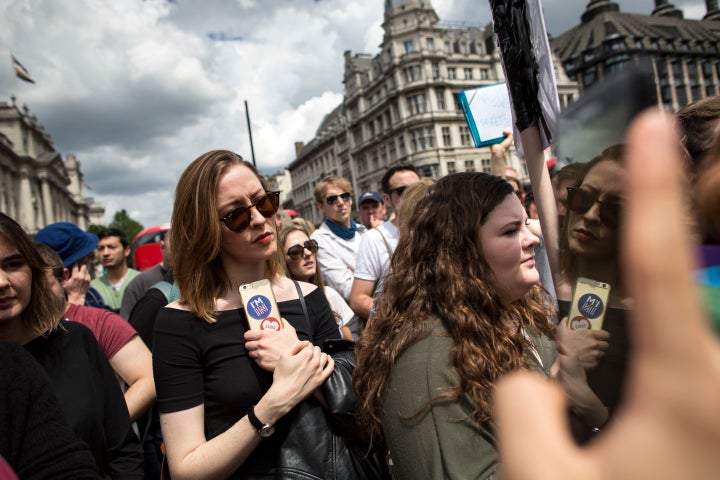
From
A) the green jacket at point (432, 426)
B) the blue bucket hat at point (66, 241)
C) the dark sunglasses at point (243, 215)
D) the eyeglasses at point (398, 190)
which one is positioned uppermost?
the eyeglasses at point (398, 190)

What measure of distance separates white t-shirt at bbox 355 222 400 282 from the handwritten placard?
110 cm

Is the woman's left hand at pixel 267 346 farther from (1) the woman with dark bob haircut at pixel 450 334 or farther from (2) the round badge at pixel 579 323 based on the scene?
(2) the round badge at pixel 579 323

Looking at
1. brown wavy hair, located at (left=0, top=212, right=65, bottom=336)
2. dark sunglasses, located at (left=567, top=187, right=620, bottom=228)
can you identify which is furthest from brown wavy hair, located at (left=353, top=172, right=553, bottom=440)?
brown wavy hair, located at (left=0, top=212, right=65, bottom=336)

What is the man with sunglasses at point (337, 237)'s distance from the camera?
14.6ft

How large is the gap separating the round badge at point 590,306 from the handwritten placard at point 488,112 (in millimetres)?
3643

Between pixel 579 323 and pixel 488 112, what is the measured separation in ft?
12.5

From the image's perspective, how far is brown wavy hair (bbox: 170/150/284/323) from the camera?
188 cm

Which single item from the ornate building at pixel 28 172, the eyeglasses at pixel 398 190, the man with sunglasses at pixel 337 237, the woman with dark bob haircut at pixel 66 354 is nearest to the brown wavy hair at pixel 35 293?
the woman with dark bob haircut at pixel 66 354

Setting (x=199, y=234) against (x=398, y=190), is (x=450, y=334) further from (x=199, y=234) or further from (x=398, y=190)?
(x=398, y=190)

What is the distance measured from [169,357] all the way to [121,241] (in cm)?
471

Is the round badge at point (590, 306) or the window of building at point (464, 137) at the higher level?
the window of building at point (464, 137)

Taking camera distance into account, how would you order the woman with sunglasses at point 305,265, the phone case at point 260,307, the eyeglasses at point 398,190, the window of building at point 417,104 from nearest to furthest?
1. the phone case at point 260,307
2. the woman with sunglasses at point 305,265
3. the eyeglasses at point 398,190
4. the window of building at point 417,104

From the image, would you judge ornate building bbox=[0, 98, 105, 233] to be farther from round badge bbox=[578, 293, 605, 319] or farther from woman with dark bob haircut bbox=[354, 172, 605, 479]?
round badge bbox=[578, 293, 605, 319]

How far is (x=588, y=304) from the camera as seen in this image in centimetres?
45
